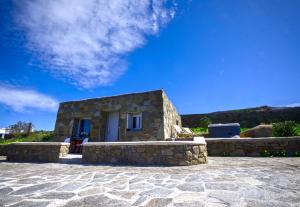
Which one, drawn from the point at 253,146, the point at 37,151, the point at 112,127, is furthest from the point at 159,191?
the point at 112,127

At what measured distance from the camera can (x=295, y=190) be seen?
2.88m

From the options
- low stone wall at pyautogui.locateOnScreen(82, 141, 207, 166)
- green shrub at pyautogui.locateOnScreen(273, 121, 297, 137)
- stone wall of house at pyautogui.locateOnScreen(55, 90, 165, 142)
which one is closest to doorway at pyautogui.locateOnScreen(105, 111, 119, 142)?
stone wall of house at pyautogui.locateOnScreen(55, 90, 165, 142)

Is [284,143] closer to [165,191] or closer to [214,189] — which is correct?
[214,189]

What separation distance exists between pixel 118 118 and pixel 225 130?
6.78 meters

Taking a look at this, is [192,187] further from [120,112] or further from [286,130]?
[286,130]

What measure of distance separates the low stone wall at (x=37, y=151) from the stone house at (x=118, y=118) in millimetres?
3523

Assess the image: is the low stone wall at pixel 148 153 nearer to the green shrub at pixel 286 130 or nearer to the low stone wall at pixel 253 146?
the low stone wall at pixel 253 146

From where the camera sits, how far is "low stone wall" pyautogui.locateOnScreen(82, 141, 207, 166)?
5.69 meters

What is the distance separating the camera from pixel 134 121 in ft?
36.0

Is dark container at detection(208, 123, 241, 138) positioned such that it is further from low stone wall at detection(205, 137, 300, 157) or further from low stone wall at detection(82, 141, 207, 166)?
low stone wall at detection(82, 141, 207, 166)

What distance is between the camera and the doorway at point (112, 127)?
11.1m

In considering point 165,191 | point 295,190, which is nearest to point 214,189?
point 165,191

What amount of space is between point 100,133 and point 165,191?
8831mm

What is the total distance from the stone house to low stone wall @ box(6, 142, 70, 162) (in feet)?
11.6
